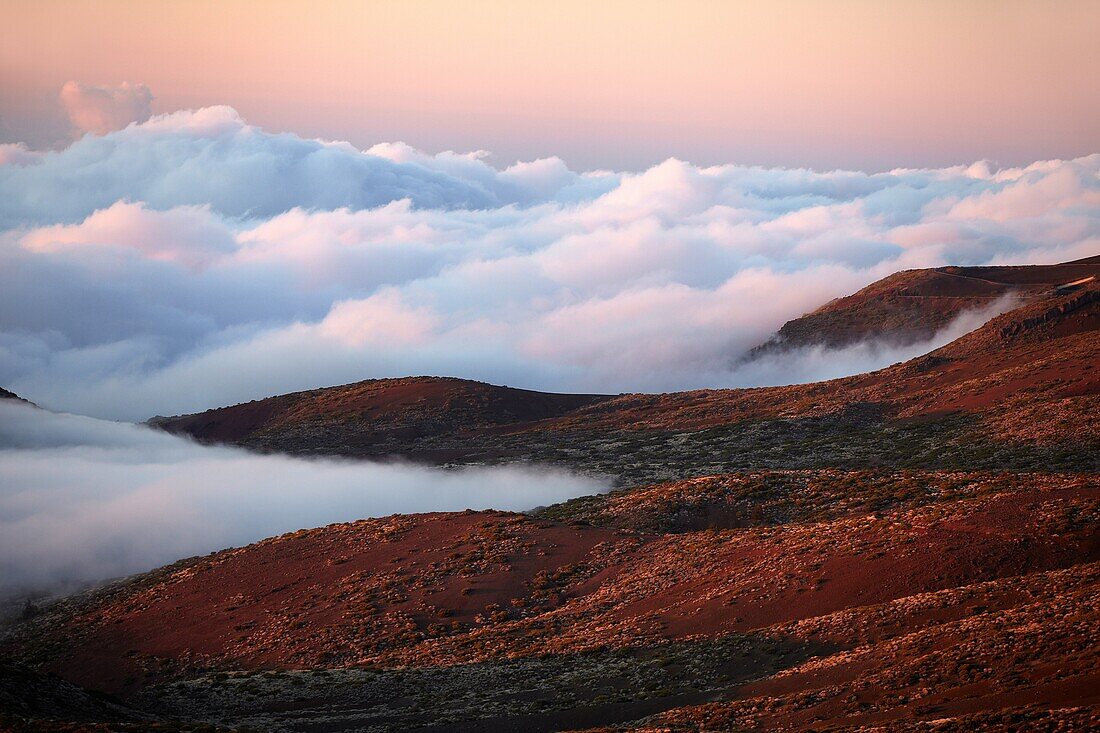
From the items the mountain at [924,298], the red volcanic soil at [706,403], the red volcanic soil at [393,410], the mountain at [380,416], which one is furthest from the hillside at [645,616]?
the mountain at [924,298]

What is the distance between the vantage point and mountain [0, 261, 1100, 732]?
31.7 meters

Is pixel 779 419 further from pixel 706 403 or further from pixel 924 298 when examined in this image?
pixel 924 298

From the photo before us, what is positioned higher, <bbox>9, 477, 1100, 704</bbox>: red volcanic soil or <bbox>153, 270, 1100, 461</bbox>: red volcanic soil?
<bbox>153, 270, 1100, 461</bbox>: red volcanic soil

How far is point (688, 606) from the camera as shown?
4666 cm

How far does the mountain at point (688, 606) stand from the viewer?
3166 centimetres

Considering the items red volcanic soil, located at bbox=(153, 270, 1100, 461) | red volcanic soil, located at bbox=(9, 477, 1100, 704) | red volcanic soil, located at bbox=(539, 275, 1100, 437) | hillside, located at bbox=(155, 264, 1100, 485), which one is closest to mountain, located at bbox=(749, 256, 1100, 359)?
hillside, located at bbox=(155, 264, 1100, 485)

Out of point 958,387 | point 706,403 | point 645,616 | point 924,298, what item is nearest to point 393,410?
point 706,403

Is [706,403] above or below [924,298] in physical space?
below

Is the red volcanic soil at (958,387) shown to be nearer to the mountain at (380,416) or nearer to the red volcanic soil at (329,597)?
the mountain at (380,416)

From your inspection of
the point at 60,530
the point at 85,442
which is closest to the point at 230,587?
the point at 60,530

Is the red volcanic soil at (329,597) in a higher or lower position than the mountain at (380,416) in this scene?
lower

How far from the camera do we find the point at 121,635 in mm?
57719

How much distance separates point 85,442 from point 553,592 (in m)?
112

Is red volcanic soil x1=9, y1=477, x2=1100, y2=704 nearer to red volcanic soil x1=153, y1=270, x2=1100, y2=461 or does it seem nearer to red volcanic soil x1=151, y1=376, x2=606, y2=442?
red volcanic soil x1=153, y1=270, x2=1100, y2=461
